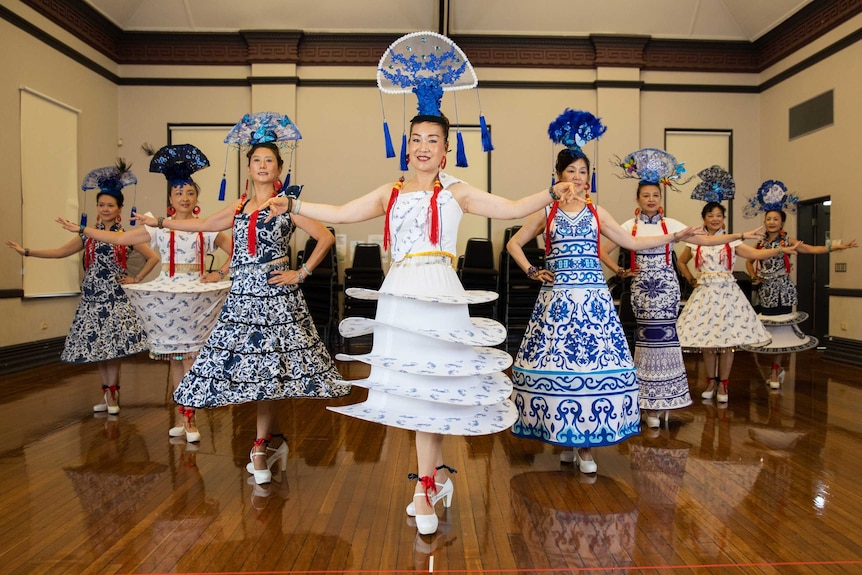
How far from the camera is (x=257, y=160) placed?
10.3 feet

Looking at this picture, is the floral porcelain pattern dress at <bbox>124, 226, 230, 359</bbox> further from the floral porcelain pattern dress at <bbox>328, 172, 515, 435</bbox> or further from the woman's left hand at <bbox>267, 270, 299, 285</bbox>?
the floral porcelain pattern dress at <bbox>328, 172, 515, 435</bbox>

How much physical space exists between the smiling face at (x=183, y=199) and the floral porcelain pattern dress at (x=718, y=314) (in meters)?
3.47

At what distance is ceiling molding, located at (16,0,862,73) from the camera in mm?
8969

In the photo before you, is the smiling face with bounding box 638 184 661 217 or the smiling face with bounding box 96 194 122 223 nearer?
the smiling face with bounding box 638 184 661 217

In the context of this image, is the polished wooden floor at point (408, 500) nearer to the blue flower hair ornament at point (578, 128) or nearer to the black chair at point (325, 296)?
the blue flower hair ornament at point (578, 128)

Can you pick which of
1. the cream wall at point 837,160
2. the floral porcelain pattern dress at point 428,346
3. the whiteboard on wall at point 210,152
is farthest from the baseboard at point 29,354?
the cream wall at point 837,160

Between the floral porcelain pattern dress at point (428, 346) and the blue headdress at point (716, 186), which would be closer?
the floral porcelain pattern dress at point (428, 346)

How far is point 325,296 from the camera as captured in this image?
8141 mm

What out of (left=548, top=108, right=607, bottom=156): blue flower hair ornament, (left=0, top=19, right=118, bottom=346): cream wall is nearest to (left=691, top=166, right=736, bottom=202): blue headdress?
(left=548, top=108, right=607, bottom=156): blue flower hair ornament

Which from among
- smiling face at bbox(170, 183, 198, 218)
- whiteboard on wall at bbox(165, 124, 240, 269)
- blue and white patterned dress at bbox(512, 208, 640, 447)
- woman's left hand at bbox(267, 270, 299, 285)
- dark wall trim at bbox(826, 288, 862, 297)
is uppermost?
whiteboard on wall at bbox(165, 124, 240, 269)

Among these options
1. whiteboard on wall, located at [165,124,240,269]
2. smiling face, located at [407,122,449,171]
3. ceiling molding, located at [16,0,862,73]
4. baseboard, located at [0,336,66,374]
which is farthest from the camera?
whiteboard on wall, located at [165,124,240,269]

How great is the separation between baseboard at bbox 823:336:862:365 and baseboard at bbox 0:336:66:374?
8.45 meters

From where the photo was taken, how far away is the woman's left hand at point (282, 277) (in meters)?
3.08

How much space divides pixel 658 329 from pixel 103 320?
3768 millimetres
